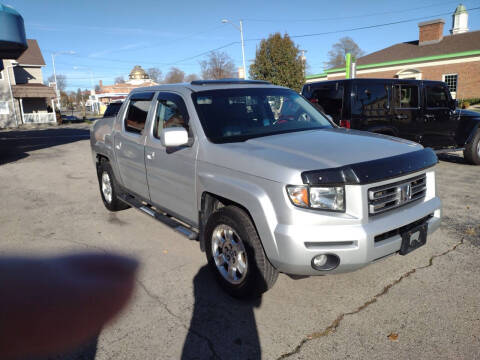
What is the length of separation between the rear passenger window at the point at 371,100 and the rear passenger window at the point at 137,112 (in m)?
4.21

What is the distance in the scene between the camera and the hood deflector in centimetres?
272

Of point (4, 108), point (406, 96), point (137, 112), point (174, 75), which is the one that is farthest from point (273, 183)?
point (174, 75)

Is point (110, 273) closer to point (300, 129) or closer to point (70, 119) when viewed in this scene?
point (300, 129)

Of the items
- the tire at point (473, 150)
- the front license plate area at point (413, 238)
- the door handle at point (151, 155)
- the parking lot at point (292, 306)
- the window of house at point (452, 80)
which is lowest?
the parking lot at point (292, 306)

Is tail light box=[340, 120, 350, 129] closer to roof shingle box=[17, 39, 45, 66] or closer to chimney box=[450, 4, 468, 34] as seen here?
roof shingle box=[17, 39, 45, 66]

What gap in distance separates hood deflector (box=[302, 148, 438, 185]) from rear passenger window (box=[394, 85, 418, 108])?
526cm

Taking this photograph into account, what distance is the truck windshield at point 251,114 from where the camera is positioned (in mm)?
3715

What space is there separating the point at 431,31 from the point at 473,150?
3136 cm

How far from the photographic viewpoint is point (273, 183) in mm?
2832

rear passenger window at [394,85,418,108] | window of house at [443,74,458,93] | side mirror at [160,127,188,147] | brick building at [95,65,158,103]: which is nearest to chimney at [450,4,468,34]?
window of house at [443,74,458,93]

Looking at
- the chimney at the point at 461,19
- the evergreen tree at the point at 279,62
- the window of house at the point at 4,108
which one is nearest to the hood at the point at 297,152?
the evergreen tree at the point at 279,62

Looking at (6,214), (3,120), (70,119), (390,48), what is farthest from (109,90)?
(6,214)

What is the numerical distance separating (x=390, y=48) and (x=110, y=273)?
41233 millimetres

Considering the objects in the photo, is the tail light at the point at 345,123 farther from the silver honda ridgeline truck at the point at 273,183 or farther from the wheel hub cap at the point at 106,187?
the wheel hub cap at the point at 106,187
